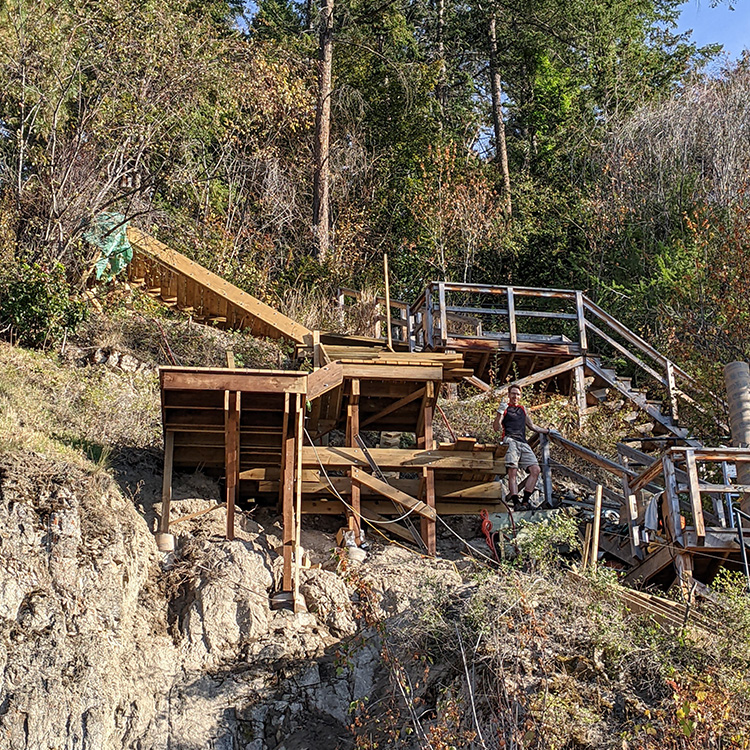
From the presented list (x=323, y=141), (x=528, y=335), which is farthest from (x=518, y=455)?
(x=323, y=141)

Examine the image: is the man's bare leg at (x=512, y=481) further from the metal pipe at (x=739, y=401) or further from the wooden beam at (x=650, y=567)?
the metal pipe at (x=739, y=401)

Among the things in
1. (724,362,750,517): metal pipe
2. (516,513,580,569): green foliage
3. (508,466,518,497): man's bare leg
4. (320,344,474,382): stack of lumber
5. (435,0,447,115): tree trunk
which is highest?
(435,0,447,115): tree trunk

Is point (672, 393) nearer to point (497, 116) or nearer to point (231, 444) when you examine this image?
point (231, 444)

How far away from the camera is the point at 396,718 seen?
32.8 feet

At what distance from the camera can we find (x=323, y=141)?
80.5ft

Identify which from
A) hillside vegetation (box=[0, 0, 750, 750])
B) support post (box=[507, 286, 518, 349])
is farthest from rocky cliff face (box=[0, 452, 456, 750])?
support post (box=[507, 286, 518, 349])

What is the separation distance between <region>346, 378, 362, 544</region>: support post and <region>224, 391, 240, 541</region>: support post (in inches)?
66.3

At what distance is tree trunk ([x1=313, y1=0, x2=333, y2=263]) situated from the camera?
24.2 m

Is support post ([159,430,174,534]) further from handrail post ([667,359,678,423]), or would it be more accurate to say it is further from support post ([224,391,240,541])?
handrail post ([667,359,678,423])

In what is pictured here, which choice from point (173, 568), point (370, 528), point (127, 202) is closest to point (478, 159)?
point (127, 202)

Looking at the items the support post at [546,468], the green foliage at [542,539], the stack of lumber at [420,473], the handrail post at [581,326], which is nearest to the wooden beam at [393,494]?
the stack of lumber at [420,473]

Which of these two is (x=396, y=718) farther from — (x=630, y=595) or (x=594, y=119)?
(x=594, y=119)

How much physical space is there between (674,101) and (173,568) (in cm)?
1984

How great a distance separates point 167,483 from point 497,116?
1956cm
